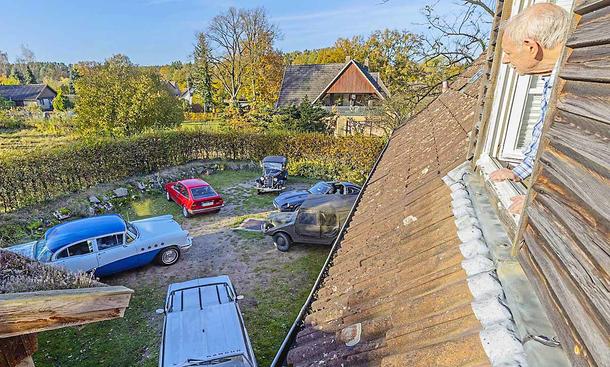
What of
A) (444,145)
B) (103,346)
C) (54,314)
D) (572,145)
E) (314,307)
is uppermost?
(572,145)

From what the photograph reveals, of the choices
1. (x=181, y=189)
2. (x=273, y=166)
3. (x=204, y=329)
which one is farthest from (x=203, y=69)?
(x=204, y=329)

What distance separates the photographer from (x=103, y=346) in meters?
6.93

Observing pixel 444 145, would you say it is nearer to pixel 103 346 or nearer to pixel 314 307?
pixel 314 307

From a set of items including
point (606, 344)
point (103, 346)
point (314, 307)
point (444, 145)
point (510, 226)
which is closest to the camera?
point (606, 344)

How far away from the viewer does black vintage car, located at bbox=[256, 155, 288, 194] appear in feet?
52.8

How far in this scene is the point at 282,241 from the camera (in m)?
10.7

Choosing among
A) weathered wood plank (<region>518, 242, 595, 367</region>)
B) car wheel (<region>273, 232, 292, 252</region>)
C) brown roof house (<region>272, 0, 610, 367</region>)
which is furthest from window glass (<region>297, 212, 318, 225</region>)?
weathered wood plank (<region>518, 242, 595, 367</region>)

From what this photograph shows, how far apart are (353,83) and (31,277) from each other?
1205 inches

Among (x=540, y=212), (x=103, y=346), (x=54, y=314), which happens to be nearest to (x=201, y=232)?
(x=103, y=346)

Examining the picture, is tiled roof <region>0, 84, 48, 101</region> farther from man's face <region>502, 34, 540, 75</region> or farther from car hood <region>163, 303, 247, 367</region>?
man's face <region>502, 34, 540, 75</region>

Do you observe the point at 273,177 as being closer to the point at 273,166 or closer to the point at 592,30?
the point at 273,166

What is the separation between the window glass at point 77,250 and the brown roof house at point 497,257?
23.8ft

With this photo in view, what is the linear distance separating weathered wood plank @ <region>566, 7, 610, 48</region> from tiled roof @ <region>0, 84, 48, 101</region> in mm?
75214

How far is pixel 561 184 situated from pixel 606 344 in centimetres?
57
